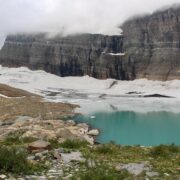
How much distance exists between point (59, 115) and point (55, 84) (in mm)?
68685

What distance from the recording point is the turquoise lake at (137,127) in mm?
35875

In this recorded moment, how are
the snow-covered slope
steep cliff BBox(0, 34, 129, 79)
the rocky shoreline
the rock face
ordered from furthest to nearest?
steep cliff BBox(0, 34, 129, 79)
the rock face
the snow-covered slope
the rocky shoreline

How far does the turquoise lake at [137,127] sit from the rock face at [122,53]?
2245 inches

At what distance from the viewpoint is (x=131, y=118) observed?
56062mm

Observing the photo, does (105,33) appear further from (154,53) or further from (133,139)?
(133,139)

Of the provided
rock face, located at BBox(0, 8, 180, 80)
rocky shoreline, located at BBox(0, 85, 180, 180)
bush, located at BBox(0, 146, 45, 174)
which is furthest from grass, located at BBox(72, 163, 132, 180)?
rock face, located at BBox(0, 8, 180, 80)

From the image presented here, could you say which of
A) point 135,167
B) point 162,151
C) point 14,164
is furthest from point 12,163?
point 162,151

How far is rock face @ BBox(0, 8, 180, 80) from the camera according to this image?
4688 inches

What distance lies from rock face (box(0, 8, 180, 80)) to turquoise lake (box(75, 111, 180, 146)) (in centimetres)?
5703

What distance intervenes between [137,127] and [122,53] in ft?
264

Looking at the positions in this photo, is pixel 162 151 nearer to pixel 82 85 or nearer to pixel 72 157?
pixel 72 157

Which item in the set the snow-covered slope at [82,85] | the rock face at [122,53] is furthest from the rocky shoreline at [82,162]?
the rock face at [122,53]

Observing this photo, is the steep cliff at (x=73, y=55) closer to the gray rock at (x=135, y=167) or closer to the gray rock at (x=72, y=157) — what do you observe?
the gray rock at (x=72, y=157)

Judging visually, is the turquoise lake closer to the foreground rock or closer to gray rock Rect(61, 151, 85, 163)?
the foreground rock
